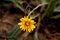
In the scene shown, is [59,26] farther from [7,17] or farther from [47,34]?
[7,17]

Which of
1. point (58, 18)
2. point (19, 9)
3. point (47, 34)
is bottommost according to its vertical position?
point (47, 34)

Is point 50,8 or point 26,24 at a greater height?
point 50,8

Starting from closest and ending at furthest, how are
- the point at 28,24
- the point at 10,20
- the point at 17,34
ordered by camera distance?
the point at 28,24 < the point at 17,34 < the point at 10,20

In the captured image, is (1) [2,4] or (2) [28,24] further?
(1) [2,4]

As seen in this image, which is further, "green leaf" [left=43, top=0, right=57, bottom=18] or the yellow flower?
"green leaf" [left=43, top=0, right=57, bottom=18]

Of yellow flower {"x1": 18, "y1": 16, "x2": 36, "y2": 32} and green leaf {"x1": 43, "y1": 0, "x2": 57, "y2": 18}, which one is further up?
green leaf {"x1": 43, "y1": 0, "x2": 57, "y2": 18}

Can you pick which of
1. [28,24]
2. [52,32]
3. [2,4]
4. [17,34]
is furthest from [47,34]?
→ [2,4]

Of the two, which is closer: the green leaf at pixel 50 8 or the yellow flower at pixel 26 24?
the yellow flower at pixel 26 24

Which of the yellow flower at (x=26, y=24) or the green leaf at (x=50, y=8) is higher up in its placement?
the green leaf at (x=50, y=8)

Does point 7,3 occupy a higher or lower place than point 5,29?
higher

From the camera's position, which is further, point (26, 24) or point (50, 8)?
point (50, 8)

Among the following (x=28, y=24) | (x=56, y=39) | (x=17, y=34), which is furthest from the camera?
(x=56, y=39)
